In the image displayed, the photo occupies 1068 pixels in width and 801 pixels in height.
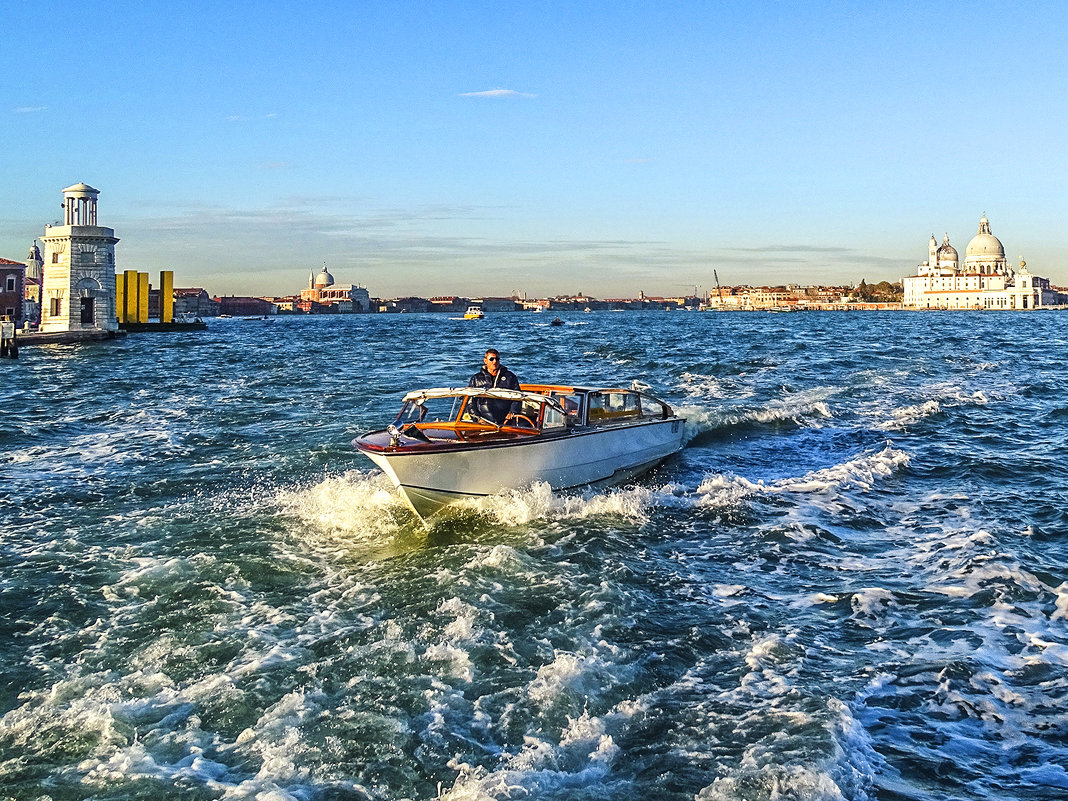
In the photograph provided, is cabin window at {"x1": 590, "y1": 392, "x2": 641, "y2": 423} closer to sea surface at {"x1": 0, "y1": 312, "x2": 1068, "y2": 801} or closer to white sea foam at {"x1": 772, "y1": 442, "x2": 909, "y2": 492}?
sea surface at {"x1": 0, "y1": 312, "x2": 1068, "y2": 801}

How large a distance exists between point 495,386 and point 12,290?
68102mm

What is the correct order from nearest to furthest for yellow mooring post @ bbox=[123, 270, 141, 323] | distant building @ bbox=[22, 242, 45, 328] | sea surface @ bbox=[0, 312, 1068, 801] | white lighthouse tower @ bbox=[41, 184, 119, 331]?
sea surface @ bbox=[0, 312, 1068, 801]
white lighthouse tower @ bbox=[41, 184, 119, 331]
distant building @ bbox=[22, 242, 45, 328]
yellow mooring post @ bbox=[123, 270, 141, 323]

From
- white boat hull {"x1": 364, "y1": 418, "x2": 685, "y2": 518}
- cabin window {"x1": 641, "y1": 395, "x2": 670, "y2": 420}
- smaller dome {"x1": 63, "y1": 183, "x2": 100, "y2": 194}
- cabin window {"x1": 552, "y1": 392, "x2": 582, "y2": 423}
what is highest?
smaller dome {"x1": 63, "y1": 183, "x2": 100, "y2": 194}

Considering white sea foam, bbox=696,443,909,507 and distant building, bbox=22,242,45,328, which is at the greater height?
distant building, bbox=22,242,45,328

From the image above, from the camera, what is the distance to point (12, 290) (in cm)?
7000

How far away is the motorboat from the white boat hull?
14 mm

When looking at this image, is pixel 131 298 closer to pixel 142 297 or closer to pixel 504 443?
pixel 142 297

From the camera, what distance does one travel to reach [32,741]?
6.60 meters

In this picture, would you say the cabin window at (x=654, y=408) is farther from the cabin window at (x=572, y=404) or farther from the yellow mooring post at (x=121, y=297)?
the yellow mooring post at (x=121, y=297)

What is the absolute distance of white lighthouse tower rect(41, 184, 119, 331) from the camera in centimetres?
6800

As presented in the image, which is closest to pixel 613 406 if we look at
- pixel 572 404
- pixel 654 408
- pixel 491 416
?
pixel 654 408

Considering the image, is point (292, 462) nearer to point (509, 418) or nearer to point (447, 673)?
point (509, 418)

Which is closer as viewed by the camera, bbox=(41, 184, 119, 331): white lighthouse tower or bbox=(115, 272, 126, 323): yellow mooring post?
bbox=(41, 184, 119, 331): white lighthouse tower

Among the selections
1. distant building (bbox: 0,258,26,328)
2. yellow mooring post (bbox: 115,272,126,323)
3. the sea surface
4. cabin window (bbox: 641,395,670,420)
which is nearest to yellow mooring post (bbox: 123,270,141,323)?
yellow mooring post (bbox: 115,272,126,323)
